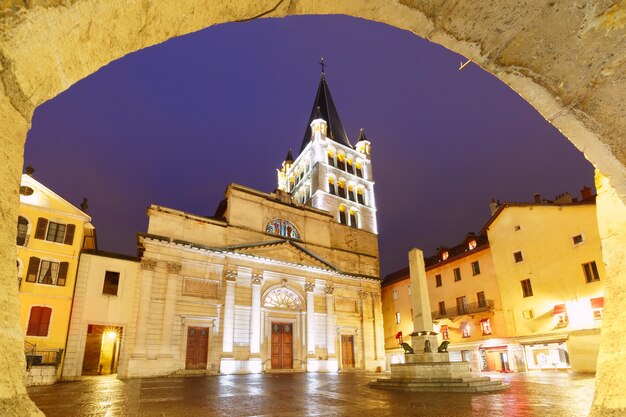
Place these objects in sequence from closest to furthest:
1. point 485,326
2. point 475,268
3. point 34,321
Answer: point 34,321 < point 485,326 < point 475,268

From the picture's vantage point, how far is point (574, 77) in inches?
89.1

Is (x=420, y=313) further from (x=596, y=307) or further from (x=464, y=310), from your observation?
(x=464, y=310)

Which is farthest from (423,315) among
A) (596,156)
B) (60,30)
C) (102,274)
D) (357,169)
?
(357,169)

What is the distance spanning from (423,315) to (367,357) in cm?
1802

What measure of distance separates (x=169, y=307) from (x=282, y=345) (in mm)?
8962

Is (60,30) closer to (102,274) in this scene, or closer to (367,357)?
(102,274)

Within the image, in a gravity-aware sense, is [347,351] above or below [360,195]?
below

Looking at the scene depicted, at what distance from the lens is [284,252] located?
27.8 metres

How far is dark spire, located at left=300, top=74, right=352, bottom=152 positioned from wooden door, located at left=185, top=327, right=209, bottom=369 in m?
29.4

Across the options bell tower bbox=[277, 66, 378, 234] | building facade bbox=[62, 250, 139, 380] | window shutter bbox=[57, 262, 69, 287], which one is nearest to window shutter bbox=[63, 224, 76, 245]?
building facade bbox=[62, 250, 139, 380]

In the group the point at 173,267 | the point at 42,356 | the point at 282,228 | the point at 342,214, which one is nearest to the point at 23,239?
the point at 42,356

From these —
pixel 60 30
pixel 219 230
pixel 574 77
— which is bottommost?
pixel 60 30

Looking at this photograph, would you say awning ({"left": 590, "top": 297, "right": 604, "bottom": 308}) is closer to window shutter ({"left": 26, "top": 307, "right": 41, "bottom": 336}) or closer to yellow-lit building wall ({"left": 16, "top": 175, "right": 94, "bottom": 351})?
yellow-lit building wall ({"left": 16, "top": 175, "right": 94, "bottom": 351})

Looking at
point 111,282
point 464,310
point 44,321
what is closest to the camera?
point 44,321
